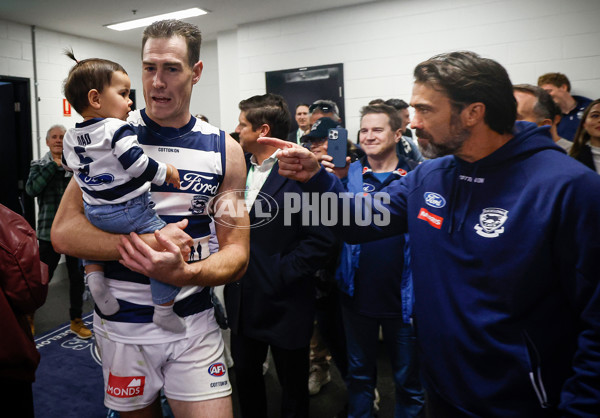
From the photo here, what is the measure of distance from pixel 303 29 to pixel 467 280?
5.66 metres

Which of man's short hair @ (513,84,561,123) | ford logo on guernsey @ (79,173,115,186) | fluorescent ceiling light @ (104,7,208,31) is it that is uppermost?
fluorescent ceiling light @ (104,7,208,31)

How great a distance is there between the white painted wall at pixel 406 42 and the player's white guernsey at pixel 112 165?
192 inches

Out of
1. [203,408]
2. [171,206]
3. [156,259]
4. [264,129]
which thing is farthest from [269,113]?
[203,408]

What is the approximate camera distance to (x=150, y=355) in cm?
140

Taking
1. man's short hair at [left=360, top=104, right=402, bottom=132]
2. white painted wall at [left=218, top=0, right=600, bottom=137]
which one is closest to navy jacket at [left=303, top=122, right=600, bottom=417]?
man's short hair at [left=360, top=104, right=402, bottom=132]

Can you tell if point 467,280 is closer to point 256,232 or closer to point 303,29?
point 256,232

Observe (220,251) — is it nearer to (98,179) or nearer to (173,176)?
(173,176)

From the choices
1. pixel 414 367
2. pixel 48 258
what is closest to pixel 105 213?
pixel 414 367

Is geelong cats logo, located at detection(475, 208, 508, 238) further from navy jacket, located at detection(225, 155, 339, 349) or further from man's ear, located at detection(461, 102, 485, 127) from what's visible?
navy jacket, located at detection(225, 155, 339, 349)

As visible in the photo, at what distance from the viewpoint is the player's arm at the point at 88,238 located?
1.31 meters

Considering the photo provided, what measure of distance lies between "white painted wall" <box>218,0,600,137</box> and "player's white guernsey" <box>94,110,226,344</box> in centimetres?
469

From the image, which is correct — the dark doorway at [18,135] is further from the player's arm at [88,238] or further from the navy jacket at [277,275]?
the player's arm at [88,238]

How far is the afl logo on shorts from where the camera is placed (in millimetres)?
1425

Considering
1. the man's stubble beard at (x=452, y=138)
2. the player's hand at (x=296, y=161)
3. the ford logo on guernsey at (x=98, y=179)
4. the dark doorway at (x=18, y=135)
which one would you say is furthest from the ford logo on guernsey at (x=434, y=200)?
the dark doorway at (x=18, y=135)
